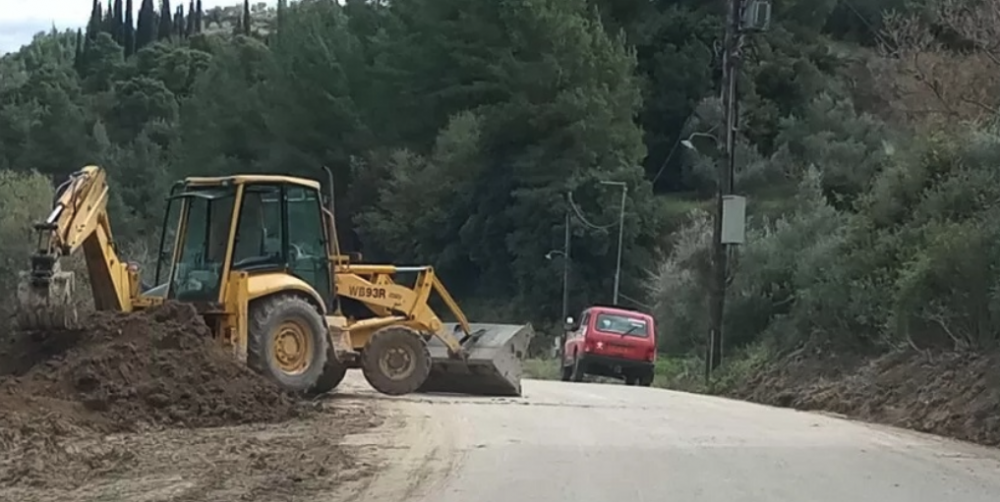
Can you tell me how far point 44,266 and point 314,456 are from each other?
528 centimetres

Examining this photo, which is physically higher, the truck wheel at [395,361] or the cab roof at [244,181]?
the cab roof at [244,181]

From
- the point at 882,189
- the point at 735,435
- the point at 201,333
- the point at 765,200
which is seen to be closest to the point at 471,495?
the point at 735,435

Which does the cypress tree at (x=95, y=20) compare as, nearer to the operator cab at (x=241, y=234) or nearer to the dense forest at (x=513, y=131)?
the dense forest at (x=513, y=131)

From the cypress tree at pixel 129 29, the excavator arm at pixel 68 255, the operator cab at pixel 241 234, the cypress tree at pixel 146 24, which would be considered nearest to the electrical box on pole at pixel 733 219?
the operator cab at pixel 241 234

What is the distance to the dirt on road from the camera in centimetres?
1300

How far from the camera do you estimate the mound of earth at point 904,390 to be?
19094mm

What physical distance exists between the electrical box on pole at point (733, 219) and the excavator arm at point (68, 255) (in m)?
15.9

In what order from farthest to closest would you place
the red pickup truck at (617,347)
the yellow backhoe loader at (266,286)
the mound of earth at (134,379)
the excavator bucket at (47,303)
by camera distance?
the red pickup truck at (617,347) → the yellow backhoe loader at (266,286) → the excavator bucket at (47,303) → the mound of earth at (134,379)

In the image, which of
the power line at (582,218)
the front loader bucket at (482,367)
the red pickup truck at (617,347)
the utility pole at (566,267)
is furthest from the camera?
the power line at (582,218)

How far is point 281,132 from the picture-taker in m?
74.0

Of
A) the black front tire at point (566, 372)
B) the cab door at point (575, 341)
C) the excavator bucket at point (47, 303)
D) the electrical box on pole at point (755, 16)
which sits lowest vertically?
the black front tire at point (566, 372)

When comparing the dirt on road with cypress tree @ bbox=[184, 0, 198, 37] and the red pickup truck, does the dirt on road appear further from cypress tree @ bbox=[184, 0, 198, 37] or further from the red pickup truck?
cypress tree @ bbox=[184, 0, 198, 37]

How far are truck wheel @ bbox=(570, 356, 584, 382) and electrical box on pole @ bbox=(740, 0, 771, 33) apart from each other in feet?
30.0

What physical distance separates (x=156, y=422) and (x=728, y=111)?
19680mm
